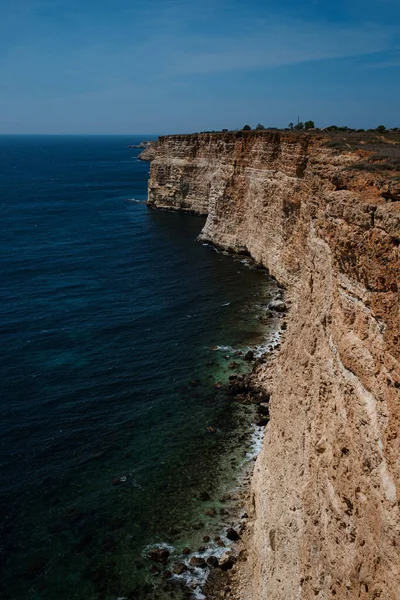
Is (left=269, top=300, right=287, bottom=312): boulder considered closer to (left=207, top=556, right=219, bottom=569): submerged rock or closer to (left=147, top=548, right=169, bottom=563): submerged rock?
(left=207, top=556, right=219, bottom=569): submerged rock

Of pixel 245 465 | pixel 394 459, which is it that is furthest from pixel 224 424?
pixel 394 459

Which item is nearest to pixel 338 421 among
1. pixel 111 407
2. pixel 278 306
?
pixel 111 407

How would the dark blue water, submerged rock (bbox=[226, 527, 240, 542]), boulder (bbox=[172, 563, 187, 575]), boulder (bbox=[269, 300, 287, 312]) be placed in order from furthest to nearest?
boulder (bbox=[269, 300, 287, 312]) < submerged rock (bbox=[226, 527, 240, 542]) < the dark blue water < boulder (bbox=[172, 563, 187, 575])

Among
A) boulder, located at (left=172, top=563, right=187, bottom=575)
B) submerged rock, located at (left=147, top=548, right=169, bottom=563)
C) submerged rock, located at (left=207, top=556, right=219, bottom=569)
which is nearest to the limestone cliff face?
submerged rock, located at (left=207, top=556, right=219, bottom=569)

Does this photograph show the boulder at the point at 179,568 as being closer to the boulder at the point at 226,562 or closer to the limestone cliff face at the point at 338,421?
the boulder at the point at 226,562

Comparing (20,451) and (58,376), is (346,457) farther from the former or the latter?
(58,376)

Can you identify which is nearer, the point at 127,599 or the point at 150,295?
the point at 127,599
